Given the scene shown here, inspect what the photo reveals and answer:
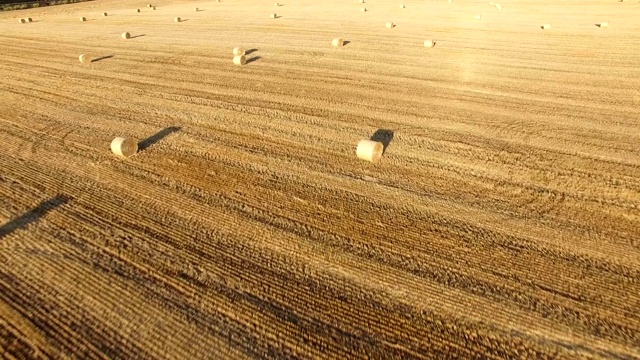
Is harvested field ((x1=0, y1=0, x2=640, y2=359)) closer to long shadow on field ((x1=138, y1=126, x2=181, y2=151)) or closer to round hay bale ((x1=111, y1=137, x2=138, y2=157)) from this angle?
long shadow on field ((x1=138, y1=126, x2=181, y2=151))

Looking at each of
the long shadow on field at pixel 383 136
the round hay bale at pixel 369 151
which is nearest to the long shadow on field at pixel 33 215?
the round hay bale at pixel 369 151

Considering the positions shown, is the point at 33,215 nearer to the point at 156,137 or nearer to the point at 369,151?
the point at 156,137

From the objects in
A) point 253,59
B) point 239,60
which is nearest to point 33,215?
point 239,60

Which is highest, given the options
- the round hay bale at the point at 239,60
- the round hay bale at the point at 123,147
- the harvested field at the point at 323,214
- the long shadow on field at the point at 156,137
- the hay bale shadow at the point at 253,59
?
the round hay bale at the point at 239,60

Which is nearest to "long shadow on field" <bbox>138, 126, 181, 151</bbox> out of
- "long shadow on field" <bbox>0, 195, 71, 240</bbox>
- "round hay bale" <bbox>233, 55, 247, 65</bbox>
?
"long shadow on field" <bbox>0, 195, 71, 240</bbox>

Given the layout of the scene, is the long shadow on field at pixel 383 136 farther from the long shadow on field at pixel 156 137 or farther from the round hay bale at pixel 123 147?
the round hay bale at pixel 123 147

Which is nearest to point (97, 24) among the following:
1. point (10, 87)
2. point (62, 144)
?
point (10, 87)
